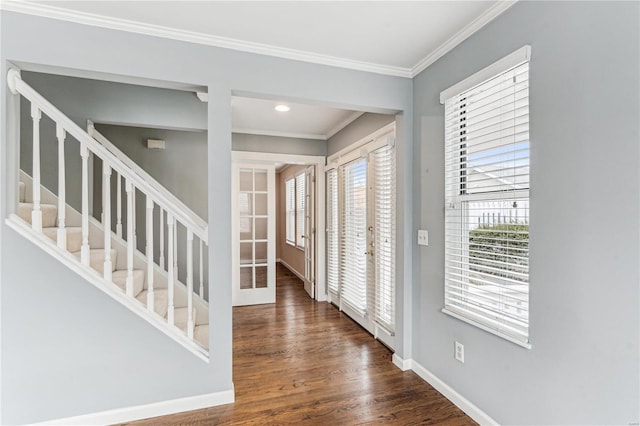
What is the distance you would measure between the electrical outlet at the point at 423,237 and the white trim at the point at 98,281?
1.78m

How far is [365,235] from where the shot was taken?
138 inches

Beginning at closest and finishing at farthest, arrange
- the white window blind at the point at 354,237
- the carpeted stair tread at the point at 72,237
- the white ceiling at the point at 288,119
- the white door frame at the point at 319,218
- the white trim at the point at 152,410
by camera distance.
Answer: the white trim at the point at 152,410 < the carpeted stair tread at the point at 72,237 < the white ceiling at the point at 288,119 < the white window blind at the point at 354,237 < the white door frame at the point at 319,218

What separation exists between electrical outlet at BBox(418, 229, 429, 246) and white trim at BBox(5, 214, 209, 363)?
1.78 metres

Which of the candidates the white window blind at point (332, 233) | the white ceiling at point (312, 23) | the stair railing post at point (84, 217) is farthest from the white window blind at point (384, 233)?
the stair railing post at point (84, 217)

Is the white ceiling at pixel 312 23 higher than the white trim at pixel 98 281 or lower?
higher

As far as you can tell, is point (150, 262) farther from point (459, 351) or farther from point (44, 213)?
point (459, 351)

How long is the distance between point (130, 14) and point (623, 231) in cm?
275

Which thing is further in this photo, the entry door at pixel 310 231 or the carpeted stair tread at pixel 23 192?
the entry door at pixel 310 231

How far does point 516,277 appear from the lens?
1.73 m

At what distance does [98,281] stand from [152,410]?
89cm

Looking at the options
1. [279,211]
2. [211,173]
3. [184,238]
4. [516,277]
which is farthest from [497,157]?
[279,211]

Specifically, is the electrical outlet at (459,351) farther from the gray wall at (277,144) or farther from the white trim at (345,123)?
the gray wall at (277,144)

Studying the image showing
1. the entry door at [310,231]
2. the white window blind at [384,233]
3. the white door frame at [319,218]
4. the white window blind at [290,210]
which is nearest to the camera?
the white window blind at [384,233]

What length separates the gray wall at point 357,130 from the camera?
10.3 feet
